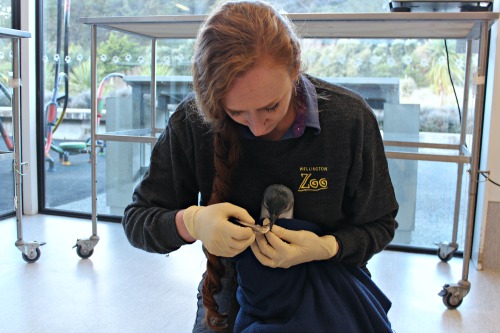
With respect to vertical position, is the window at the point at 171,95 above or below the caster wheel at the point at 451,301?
above

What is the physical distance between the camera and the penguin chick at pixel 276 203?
82 cm

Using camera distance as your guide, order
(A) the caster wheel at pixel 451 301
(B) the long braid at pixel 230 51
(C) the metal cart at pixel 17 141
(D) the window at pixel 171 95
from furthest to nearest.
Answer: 1. (D) the window at pixel 171 95
2. (C) the metal cart at pixel 17 141
3. (A) the caster wheel at pixel 451 301
4. (B) the long braid at pixel 230 51

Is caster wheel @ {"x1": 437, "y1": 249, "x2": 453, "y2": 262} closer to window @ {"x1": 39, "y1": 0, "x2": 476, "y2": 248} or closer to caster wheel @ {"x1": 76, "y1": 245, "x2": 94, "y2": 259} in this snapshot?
window @ {"x1": 39, "y1": 0, "x2": 476, "y2": 248}

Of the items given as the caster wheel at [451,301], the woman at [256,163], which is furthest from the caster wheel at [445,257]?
the woman at [256,163]

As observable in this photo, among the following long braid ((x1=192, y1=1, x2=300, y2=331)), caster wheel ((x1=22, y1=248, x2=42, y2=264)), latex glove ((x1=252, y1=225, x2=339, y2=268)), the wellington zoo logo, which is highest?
long braid ((x1=192, y1=1, x2=300, y2=331))

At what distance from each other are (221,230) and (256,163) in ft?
0.53

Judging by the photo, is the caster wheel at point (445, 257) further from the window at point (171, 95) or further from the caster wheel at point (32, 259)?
the caster wheel at point (32, 259)

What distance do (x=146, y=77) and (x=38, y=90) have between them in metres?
0.55

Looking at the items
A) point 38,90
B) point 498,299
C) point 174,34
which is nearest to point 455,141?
point 498,299

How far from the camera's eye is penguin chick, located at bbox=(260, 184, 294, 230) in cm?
82

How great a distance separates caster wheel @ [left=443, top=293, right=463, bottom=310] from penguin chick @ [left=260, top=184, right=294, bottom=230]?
0.87 metres

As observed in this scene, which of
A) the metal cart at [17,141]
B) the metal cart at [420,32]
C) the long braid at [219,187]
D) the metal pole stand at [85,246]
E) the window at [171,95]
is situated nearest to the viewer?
the long braid at [219,187]

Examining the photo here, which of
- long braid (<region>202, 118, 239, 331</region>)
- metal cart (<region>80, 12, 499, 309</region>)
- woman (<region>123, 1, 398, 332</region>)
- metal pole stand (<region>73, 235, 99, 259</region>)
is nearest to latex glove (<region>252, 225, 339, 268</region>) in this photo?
woman (<region>123, 1, 398, 332</region>)

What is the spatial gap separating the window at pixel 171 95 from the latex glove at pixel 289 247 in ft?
3.98
